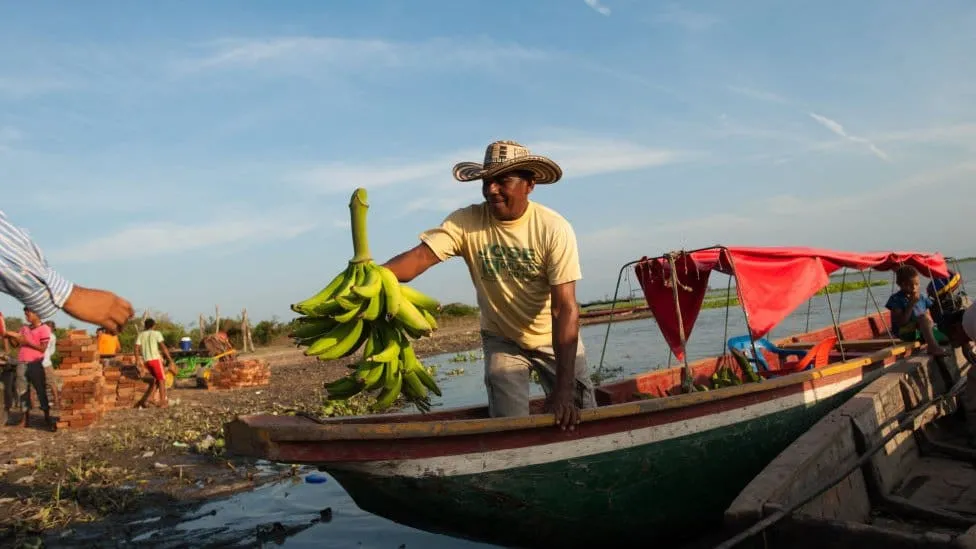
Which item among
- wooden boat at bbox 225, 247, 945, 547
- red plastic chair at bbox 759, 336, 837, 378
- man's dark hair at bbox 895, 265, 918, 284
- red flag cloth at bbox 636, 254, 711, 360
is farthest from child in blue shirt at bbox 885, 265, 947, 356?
red flag cloth at bbox 636, 254, 711, 360

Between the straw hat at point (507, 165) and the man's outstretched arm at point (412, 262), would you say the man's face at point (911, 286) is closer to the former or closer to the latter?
the straw hat at point (507, 165)

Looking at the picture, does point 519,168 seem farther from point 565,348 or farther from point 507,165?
point 565,348

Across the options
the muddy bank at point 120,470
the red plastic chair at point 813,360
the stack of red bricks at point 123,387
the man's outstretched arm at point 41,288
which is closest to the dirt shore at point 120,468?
the muddy bank at point 120,470

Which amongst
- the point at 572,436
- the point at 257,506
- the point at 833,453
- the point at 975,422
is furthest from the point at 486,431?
the point at 975,422

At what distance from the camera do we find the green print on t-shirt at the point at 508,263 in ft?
12.5

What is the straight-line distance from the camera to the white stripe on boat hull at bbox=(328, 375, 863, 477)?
3527 millimetres

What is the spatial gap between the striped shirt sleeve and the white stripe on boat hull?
167 cm

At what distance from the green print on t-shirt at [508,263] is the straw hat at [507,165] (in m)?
0.42

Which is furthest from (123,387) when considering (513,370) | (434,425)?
(434,425)

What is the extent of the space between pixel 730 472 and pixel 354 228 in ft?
10.2

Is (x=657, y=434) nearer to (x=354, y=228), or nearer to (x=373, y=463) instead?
(x=373, y=463)

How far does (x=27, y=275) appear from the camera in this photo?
6.95 feet

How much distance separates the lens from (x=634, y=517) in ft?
14.0

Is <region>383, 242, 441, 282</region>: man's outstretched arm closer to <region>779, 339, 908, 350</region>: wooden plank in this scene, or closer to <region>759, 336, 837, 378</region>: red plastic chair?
<region>759, 336, 837, 378</region>: red plastic chair
